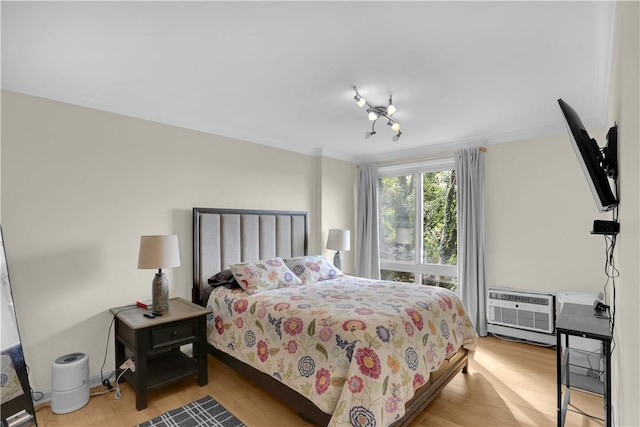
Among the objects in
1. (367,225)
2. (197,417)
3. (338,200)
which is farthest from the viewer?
(367,225)

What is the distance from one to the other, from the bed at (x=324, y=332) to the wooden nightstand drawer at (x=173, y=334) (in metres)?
0.31

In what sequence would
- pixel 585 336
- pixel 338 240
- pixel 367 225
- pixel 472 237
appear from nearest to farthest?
pixel 585 336, pixel 472 237, pixel 338 240, pixel 367 225

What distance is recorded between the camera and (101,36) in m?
1.88

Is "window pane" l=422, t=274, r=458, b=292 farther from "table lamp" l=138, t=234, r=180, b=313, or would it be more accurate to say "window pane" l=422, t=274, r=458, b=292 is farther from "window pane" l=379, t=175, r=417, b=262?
"table lamp" l=138, t=234, r=180, b=313

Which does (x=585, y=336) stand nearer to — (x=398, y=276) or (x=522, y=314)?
(x=522, y=314)

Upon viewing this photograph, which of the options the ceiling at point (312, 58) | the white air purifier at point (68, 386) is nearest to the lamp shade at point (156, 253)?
the white air purifier at point (68, 386)

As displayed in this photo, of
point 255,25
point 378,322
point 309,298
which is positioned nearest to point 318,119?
point 255,25

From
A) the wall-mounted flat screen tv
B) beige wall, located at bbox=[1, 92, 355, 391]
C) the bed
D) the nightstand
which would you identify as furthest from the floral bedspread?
the wall-mounted flat screen tv

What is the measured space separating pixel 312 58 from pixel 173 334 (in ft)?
7.74

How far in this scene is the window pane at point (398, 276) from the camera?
4.88 metres

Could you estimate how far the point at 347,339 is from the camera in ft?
6.55

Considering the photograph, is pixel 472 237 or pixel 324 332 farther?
pixel 472 237

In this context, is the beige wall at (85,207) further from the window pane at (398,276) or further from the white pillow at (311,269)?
the window pane at (398,276)

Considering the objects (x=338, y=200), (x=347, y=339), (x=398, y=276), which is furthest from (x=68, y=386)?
(x=398, y=276)
